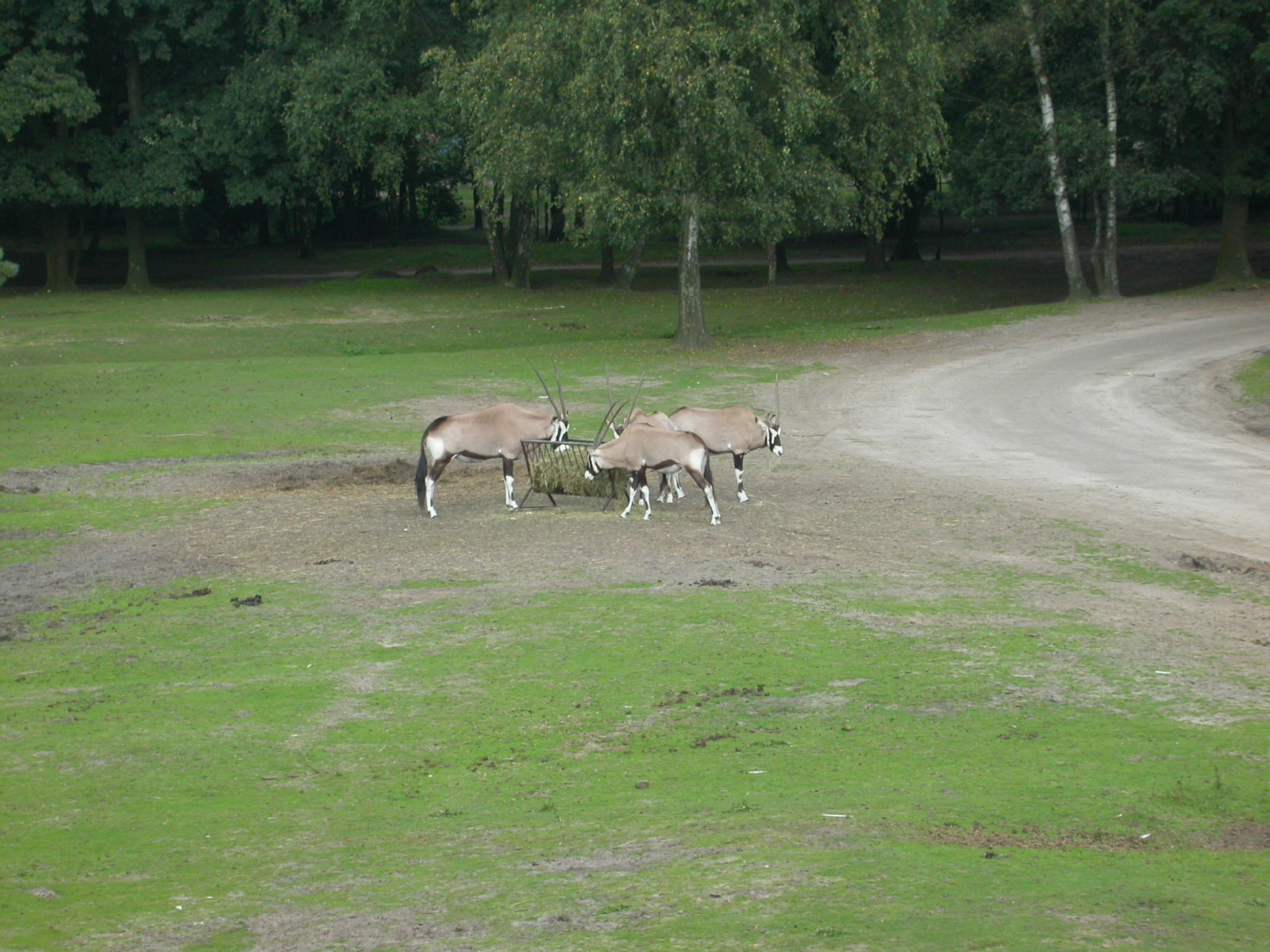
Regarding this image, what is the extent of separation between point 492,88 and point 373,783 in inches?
1106

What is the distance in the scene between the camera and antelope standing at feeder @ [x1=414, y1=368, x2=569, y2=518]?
18.1 meters

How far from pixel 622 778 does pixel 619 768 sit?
24 centimetres

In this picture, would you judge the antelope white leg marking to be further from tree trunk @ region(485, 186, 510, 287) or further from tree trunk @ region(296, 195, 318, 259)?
tree trunk @ region(296, 195, 318, 259)

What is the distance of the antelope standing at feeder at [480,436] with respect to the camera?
18.1 m

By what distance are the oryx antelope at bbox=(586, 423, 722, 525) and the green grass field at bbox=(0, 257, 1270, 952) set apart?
273 centimetres

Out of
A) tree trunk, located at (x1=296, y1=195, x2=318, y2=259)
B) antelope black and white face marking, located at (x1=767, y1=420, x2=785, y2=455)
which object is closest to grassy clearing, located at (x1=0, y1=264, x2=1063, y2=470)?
antelope black and white face marking, located at (x1=767, y1=420, x2=785, y2=455)

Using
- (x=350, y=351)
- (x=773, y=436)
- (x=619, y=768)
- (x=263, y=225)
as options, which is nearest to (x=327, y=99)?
(x=350, y=351)

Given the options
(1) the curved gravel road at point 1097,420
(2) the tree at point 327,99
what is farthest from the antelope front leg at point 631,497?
(2) the tree at point 327,99

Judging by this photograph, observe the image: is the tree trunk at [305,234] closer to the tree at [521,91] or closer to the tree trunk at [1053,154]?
the tree at [521,91]

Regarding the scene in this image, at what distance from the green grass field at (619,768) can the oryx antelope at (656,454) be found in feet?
8.95

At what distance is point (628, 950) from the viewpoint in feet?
21.1

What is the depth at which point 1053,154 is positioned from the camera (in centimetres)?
4134

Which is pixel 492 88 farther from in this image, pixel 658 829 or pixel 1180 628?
pixel 658 829

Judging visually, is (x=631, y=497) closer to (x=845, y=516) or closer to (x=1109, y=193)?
(x=845, y=516)
